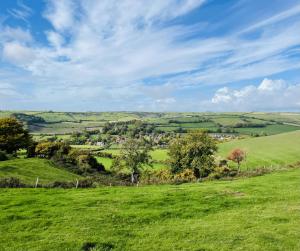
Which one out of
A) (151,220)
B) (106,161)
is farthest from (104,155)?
(151,220)

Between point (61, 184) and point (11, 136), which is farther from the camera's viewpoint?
point (11, 136)

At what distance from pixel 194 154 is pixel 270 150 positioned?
38829mm

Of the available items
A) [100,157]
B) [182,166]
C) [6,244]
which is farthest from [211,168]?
[6,244]

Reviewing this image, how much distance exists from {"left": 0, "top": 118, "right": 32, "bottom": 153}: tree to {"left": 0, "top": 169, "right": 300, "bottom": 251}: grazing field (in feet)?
189

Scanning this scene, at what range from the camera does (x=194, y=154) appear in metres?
81.9

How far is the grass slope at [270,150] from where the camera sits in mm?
93787

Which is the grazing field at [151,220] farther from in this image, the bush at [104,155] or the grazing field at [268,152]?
the bush at [104,155]

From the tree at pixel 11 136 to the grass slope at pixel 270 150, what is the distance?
188 ft

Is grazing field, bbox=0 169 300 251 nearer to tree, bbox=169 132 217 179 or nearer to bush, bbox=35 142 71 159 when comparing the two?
tree, bbox=169 132 217 179

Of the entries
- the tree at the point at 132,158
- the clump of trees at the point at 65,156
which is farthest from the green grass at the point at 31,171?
the tree at the point at 132,158

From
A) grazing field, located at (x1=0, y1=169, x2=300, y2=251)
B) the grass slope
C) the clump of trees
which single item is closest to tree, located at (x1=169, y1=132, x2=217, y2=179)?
the grass slope

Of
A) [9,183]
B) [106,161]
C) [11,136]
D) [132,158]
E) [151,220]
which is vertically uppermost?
[151,220]

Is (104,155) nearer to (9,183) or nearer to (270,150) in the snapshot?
(270,150)

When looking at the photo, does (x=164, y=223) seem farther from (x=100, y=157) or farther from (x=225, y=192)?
(x=100, y=157)
